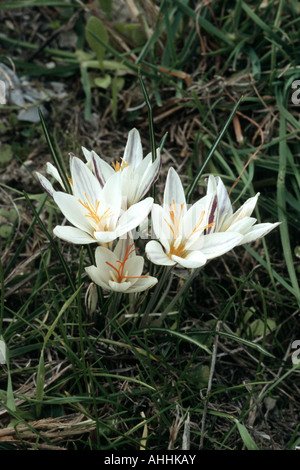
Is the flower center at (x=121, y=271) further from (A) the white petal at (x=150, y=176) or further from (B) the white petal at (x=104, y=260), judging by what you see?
(A) the white petal at (x=150, y=176)

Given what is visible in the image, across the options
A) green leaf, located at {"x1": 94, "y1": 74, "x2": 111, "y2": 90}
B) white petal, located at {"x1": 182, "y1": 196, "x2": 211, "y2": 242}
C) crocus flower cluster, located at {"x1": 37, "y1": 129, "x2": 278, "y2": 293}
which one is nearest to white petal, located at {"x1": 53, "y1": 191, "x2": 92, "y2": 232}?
crocus flower cluster, located at {"x1": 37, "y1": 129, "x2": 278, "y2": 293}

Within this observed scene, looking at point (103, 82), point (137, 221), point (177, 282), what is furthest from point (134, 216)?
point (103, 82)

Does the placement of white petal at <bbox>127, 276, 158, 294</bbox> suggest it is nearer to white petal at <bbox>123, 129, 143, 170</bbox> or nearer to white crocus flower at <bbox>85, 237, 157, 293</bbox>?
white crocus flower at <bbox>85, 237, 157, 293</bbox>

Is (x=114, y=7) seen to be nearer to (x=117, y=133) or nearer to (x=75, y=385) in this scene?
(x=117, y=133)

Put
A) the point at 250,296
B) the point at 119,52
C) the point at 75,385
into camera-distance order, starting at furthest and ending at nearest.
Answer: the point at 119,52, the point at 250,296, the point at 75,385

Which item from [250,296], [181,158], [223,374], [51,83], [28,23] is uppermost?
[28,23]

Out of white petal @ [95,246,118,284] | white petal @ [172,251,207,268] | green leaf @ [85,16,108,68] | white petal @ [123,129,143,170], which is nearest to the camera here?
white petal @ [172,251,207,268]

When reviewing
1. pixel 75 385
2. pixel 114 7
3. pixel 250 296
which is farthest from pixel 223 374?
pixel 114 7
